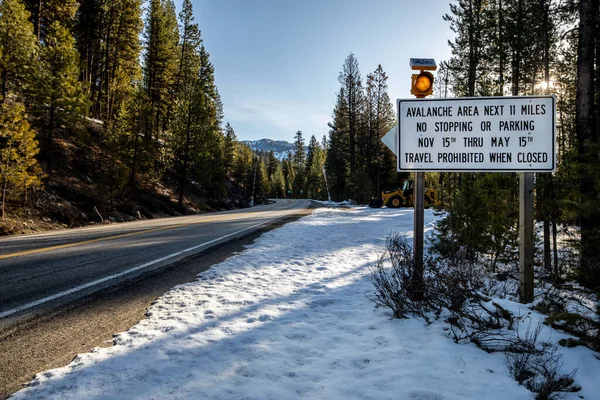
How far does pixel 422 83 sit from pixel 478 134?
0.93 meters

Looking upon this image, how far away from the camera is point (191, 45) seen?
3606 centimetres

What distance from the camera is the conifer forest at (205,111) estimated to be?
7.29 metres

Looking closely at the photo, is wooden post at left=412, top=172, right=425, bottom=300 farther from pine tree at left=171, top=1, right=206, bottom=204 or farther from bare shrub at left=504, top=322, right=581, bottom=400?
pine tree at left=171, top=1, right=206, bottom=204

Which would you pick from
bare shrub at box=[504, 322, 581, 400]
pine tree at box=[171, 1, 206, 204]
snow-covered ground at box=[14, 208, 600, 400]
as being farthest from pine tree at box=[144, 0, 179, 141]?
bare shrub at box=[504, 322, 581, 400]

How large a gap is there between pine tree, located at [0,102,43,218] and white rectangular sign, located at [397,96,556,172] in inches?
630

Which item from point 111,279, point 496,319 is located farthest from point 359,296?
point 111,279

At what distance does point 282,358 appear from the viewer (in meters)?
2.49

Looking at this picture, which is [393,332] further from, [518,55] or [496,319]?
[518,55]

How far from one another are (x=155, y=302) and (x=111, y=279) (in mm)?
1341

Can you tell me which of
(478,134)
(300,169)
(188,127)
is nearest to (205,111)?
(188,127)

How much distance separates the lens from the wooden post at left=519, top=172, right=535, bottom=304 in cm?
385

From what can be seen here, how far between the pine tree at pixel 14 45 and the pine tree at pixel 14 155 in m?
4.27

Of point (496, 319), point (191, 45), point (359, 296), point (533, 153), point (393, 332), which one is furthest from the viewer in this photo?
point (191, 45)

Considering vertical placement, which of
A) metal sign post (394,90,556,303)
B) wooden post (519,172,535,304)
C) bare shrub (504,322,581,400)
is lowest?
Result: bare shrub (504,322,581,400)
